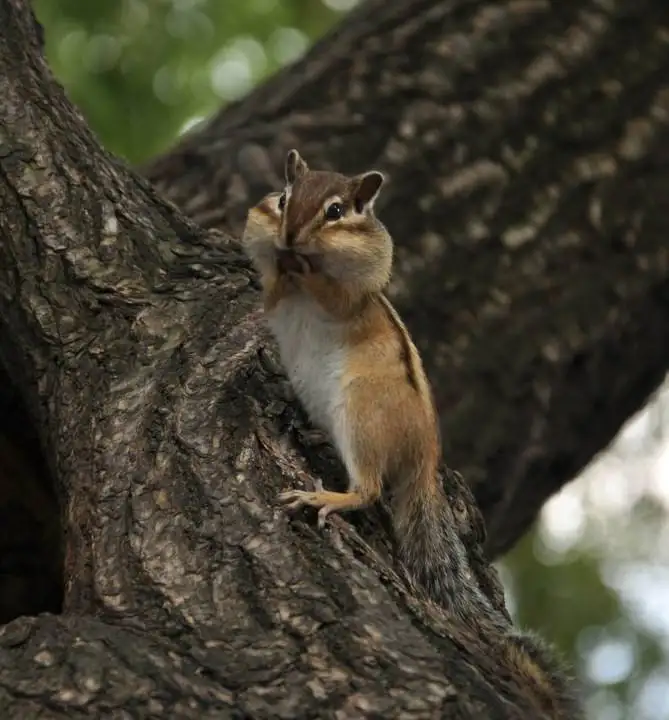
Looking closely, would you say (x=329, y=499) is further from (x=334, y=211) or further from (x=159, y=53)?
(x=159, y=53)

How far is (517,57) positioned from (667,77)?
58 centimetres

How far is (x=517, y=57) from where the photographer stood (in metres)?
4.50

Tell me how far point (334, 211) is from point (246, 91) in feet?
8.41

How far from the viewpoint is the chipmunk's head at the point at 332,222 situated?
3.05 m

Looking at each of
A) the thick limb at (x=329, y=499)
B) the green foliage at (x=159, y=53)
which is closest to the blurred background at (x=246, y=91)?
the green foliage at (x=159, y=53)

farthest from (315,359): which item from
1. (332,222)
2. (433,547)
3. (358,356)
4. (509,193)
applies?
(509,193)

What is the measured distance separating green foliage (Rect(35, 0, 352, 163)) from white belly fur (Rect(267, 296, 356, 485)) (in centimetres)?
282

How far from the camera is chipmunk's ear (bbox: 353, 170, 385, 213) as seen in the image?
10.5ft

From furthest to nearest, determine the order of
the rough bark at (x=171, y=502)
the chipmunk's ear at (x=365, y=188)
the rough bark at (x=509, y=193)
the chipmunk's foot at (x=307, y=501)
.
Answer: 1. the rough bark at (x=509, y=193)
2. the chipmunk's ear at (x=365, y=188)
3. the chipmunk's foot at (x=307, y=501)
4. the rough bark at (x=171, y=502)

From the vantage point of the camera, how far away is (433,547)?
3066 mm

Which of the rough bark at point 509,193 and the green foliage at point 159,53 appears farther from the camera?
the green foliage at point 159,53

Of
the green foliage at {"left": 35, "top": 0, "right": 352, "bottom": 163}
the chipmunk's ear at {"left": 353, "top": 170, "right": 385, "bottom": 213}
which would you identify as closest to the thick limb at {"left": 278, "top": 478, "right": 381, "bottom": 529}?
the chipmunk's ear at {"left": 353, "top": 170, "right": 385, "bottom": 213}

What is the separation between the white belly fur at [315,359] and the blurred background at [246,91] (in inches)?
75.9

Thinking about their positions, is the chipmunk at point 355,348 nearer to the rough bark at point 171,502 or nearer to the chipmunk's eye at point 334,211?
the chipmunk's eye at point 334,211
